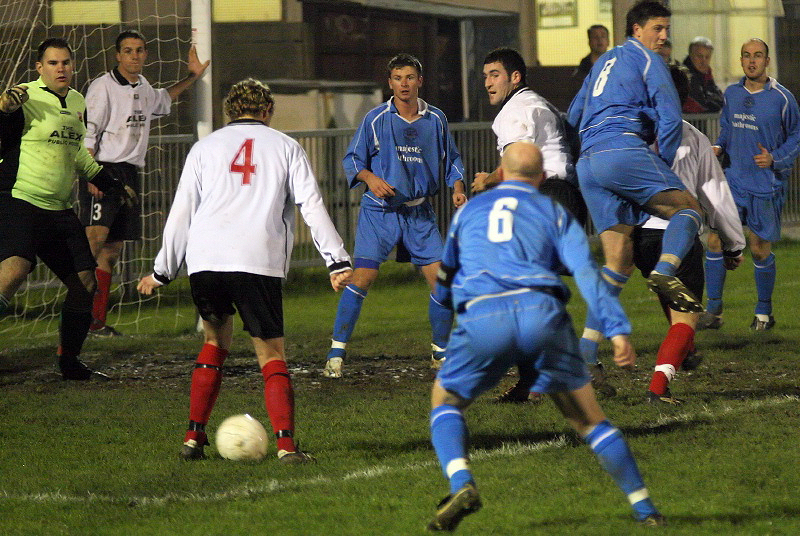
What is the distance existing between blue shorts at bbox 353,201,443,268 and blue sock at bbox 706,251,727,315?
2.82 m

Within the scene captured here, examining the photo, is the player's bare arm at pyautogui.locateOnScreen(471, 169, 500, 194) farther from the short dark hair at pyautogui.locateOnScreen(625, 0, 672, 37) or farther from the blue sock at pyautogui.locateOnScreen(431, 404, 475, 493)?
the blue sock at pyautogui.locateOnScreen(431, 404, 475, 493)

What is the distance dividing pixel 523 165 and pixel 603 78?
100 inches

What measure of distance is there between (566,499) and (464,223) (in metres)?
1.28

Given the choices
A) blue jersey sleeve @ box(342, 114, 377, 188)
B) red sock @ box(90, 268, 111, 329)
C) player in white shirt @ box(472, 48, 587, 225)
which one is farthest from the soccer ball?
red sock @ box(90, 268, 111, 329)

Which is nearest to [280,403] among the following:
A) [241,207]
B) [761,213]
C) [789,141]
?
[241,207]

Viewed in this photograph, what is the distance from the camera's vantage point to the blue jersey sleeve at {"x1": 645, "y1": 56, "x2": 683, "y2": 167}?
7.04 meters

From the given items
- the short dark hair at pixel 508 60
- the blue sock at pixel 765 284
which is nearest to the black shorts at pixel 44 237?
the short dark hair at pixel 508 60

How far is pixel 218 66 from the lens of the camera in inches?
674

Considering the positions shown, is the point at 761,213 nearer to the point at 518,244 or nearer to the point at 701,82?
the point at 701,82

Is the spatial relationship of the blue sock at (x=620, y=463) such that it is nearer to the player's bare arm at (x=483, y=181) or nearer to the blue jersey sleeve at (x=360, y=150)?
the player's bare arm at (x=483, y=181)

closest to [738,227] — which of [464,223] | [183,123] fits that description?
[464,223]

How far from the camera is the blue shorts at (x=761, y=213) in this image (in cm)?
1100

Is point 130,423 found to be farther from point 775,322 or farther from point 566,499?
point 775,322

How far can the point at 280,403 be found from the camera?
6.24 m
